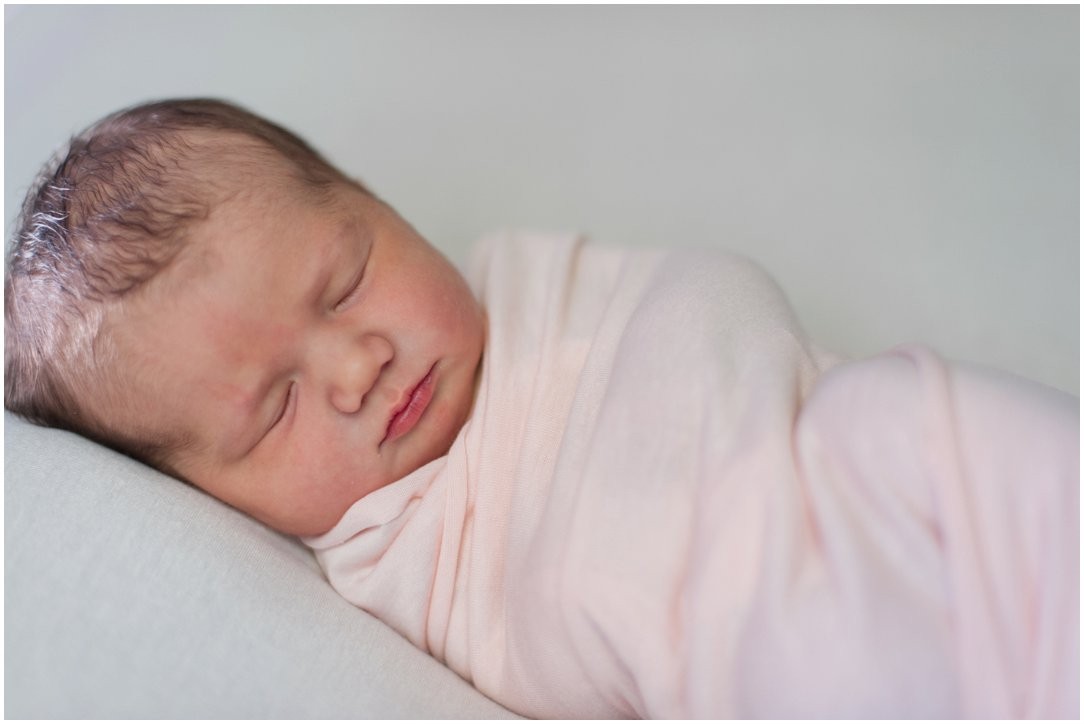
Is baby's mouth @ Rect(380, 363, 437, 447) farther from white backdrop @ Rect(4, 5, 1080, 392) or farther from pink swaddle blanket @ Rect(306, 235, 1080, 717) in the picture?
white backdrop @ Rect(4, 5, 1080, 392)

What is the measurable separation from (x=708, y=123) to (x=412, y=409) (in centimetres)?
76

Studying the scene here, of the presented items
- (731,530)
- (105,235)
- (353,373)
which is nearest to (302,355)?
(353,373)

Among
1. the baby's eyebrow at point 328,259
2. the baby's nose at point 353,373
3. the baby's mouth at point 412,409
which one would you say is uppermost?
the baby's eyebrow at point 328,259

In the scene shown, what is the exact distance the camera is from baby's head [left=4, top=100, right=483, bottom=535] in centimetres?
98

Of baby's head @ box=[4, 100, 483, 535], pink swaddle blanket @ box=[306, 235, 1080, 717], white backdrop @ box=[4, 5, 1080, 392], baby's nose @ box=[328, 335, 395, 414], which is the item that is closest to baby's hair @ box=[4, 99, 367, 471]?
baby's head @ box=[4, 100, 483, 535]

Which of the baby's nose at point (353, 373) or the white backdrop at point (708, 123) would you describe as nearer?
the baby's nose at point (353, 373)

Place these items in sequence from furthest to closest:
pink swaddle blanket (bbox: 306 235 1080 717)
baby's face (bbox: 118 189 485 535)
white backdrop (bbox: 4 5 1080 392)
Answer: white backdrop (bbox: 4 5 1080 392)
baby's face (bbox: 118 189 485 535)
pink swaddle blanket (bbox: 306 235 1080 717)

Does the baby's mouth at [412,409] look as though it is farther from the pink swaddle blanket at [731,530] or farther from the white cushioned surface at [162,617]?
the white cushioned surface at [162,617]

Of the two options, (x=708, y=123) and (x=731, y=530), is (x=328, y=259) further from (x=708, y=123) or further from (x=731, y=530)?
(x=708, y=123)

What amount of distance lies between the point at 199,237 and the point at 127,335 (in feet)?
0.38

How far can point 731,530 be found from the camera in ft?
2.68

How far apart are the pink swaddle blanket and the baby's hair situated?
0.27 metres

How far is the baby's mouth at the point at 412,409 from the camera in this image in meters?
1.04

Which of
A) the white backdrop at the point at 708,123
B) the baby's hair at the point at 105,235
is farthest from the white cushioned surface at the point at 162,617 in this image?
the white backdrop at the point at 708,123
